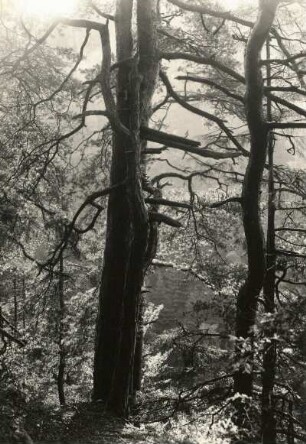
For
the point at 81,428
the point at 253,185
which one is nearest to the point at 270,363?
the point at 253,185

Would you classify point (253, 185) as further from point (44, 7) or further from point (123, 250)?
point (44, 7)

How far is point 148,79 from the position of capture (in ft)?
23.4

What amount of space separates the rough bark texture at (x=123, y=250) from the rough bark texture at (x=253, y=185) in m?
1.49

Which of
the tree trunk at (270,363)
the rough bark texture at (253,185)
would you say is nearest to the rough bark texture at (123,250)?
the rough bark texture at (253,185)

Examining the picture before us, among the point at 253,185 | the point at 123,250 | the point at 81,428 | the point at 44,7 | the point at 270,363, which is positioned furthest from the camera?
the point at 123,250

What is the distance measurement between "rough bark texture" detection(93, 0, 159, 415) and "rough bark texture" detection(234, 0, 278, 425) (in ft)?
4.88

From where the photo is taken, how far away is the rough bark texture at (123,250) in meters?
6.00

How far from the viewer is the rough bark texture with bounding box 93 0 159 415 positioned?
600cm

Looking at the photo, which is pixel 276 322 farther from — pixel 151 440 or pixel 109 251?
pixel 109 251

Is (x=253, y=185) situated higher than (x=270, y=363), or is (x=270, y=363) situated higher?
(x=253, y=185)

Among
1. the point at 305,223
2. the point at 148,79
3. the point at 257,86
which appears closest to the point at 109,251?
the point at 148,79

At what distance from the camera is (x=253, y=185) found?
650cm

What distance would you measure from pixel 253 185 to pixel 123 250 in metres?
2.13

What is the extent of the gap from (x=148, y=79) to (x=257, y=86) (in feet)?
6.35
